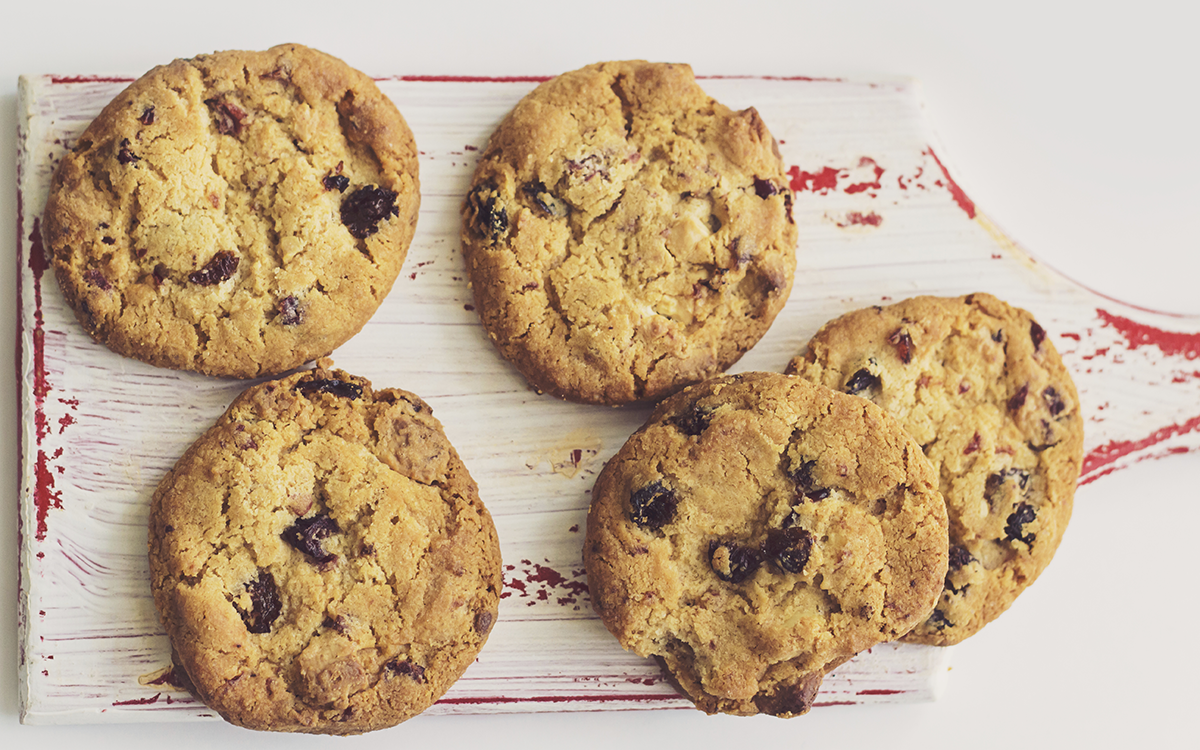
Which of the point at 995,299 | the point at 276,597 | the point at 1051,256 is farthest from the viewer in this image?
the point at 1051,256

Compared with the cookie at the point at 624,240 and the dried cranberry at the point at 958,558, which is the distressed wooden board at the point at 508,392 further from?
the dried cranberry at the point at 958,558

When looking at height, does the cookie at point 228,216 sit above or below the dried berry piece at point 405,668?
above

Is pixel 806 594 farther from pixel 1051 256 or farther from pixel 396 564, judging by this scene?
pixel 1051 256

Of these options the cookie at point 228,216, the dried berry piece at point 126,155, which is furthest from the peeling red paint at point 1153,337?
the dried berry piece at point 126,155

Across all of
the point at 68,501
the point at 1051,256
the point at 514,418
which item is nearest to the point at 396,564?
the point at 514,418

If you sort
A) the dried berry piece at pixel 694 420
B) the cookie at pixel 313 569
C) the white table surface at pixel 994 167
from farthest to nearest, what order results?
the white table surface at pixel 994 167 < the dried berry piece at pixel 694 420 < the cookie at pixel 313 569

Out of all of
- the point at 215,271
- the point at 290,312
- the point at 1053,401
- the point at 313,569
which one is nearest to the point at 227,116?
the point at 215,271

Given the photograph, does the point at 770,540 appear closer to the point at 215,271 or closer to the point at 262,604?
the point at 262,604

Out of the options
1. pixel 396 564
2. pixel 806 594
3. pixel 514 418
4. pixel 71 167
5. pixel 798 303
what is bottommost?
pixel 806 594
